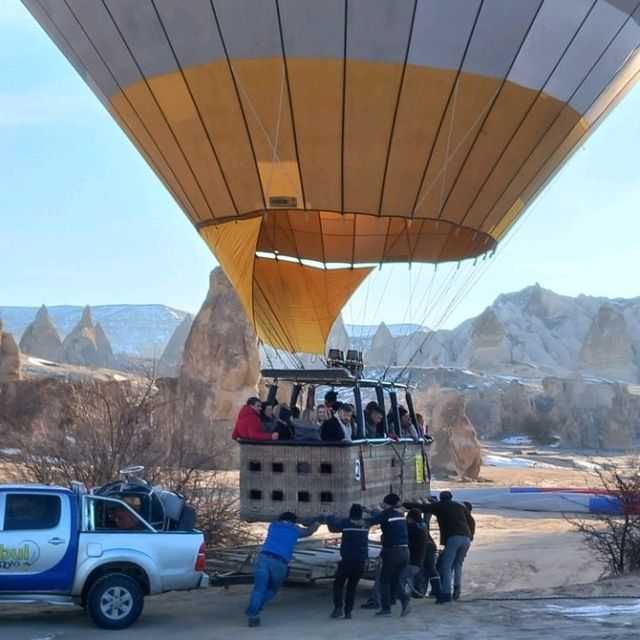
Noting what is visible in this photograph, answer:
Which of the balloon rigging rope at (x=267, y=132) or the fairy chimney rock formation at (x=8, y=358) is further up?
the fairy chimney rock formation at (x=8, y=358)

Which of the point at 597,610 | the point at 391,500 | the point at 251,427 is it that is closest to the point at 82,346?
the point at 251,427

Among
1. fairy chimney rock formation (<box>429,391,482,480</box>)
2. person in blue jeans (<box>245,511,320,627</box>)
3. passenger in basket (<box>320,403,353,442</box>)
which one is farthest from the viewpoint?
fairy chimney rock formation (<box>429,391,482,480</box>)

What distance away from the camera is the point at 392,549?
34.7 feet

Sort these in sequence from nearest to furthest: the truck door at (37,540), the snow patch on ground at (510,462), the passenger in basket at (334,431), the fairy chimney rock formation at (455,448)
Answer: the truck door at (37,540)
the passenger in basket at (334,431)
the fairy chimney rock formation at (455,448)
the snow patch on ground at (510,462)

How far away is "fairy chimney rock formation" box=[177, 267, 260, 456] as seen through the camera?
51.1m

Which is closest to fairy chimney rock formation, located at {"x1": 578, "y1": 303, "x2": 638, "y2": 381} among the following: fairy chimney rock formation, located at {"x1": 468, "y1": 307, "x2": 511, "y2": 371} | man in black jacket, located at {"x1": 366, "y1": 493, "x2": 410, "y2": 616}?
fairy chimney rock formation, located at {"x1": 468, "y1": 307, "x2": 511, "y2": 371}

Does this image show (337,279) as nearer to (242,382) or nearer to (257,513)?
(257,513)

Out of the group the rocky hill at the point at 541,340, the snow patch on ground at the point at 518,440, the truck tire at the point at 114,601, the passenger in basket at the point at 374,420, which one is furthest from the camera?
the rocky hill at the point at 541,340

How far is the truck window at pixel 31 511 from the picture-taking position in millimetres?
9570

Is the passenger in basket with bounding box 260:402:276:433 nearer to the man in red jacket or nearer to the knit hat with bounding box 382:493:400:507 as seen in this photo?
the man in red jacket

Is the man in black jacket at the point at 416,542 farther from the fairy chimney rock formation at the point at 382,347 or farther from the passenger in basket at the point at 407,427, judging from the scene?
the fairy chimney rock formation at the point at 382,347

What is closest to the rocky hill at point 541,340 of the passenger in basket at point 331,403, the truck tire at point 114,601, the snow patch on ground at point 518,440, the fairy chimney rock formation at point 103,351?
the snow patch on ground at point 518,440

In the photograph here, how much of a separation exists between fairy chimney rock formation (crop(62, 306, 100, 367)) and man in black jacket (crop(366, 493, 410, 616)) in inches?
4228

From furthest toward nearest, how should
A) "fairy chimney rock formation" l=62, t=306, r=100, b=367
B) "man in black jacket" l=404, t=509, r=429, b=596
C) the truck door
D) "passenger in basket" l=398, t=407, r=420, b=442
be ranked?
"fairy chimney rock formation" l=62, t=306, r=100, b=367, "passenger in basket" l=398, t=407, r=420, b=442, "man in black jacket" l=404, t=509, r=429, b=596, the truck door
